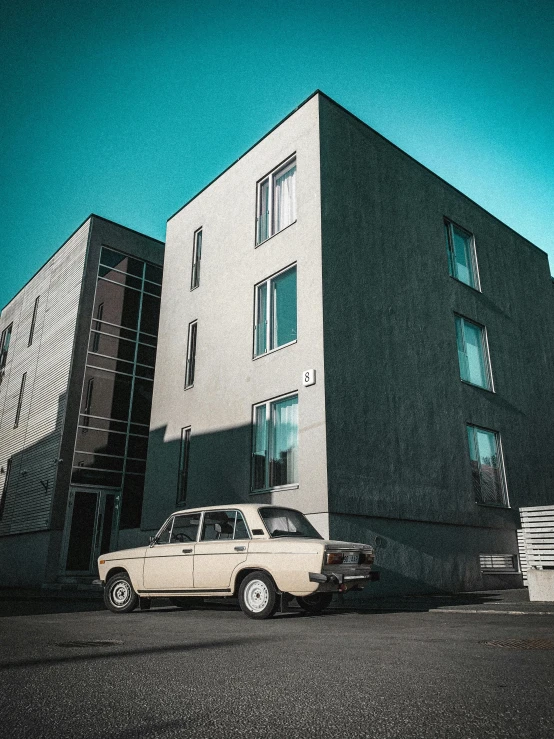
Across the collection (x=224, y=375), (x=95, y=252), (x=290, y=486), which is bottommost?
(x=290, y=486)

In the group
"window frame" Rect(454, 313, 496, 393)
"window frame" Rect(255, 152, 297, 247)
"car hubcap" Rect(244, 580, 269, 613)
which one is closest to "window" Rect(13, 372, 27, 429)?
"window frame" Rect(255, 152, 297, 247)

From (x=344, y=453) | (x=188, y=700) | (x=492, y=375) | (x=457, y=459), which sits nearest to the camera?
(x=188, y=700)

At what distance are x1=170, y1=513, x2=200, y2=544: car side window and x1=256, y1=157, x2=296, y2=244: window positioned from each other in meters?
8.45

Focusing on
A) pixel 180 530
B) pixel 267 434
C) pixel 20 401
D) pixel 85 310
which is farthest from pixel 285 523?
pixel 20 401

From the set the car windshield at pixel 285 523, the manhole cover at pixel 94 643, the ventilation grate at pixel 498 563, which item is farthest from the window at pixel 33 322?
the manhole cover at pixel 94 643

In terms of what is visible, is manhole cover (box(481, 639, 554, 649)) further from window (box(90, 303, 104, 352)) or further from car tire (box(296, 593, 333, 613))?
window (box(90, 303, 104, 352))

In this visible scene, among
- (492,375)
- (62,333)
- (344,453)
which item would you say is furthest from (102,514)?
(492,375)

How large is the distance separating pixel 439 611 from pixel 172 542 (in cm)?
424

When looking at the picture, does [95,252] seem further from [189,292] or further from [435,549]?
[435,549]

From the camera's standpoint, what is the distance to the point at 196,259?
59.6 feet

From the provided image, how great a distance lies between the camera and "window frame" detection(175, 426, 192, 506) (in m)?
15.3

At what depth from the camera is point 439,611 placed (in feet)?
27.1

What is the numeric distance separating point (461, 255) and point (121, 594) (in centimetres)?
1427

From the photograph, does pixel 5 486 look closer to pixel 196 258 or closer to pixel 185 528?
pixel 196 258
